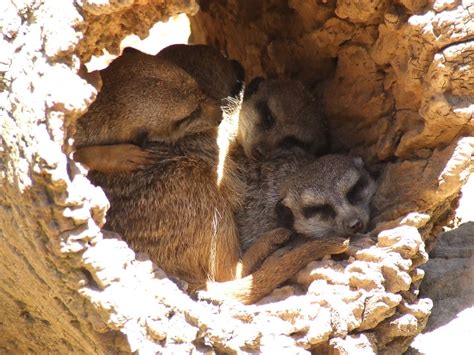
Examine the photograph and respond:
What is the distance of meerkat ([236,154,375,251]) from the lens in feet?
14.0

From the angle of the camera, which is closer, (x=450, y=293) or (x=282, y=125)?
(x=450, y=293)

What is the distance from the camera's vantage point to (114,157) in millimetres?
3988

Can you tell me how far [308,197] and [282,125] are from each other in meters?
0.63

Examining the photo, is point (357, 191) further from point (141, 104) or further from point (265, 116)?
point (141, 104)

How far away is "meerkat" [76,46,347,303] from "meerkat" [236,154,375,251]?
213 mm

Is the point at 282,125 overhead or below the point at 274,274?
overhead

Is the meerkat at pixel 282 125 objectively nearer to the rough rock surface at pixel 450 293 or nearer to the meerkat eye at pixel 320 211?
the meerkat eye at pixel 320 211

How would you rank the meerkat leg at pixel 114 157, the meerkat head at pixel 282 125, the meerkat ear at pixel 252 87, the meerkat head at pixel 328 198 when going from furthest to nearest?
1. the meerkat ear at pixel 252 87
2. the meerkat head at pixel 282 125
3. the meerkat head at pixel 328 198
4. the meerkat leg at pixel 114 157

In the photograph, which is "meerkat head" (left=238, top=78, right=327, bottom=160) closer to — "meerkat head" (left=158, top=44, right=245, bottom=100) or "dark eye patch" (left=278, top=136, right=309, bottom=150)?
"dark eye patch" (left=278, top=136, right=309, bottom=150)

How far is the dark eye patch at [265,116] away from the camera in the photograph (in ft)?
15.9

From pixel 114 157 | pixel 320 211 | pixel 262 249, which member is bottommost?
pixel 262 249

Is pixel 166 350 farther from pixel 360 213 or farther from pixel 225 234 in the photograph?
pixel 360 213

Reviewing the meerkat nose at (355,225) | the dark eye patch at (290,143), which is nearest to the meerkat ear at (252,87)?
the dark eye patch at (290,143)

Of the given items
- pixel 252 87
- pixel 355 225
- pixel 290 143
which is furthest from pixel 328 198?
pixel 252 87
